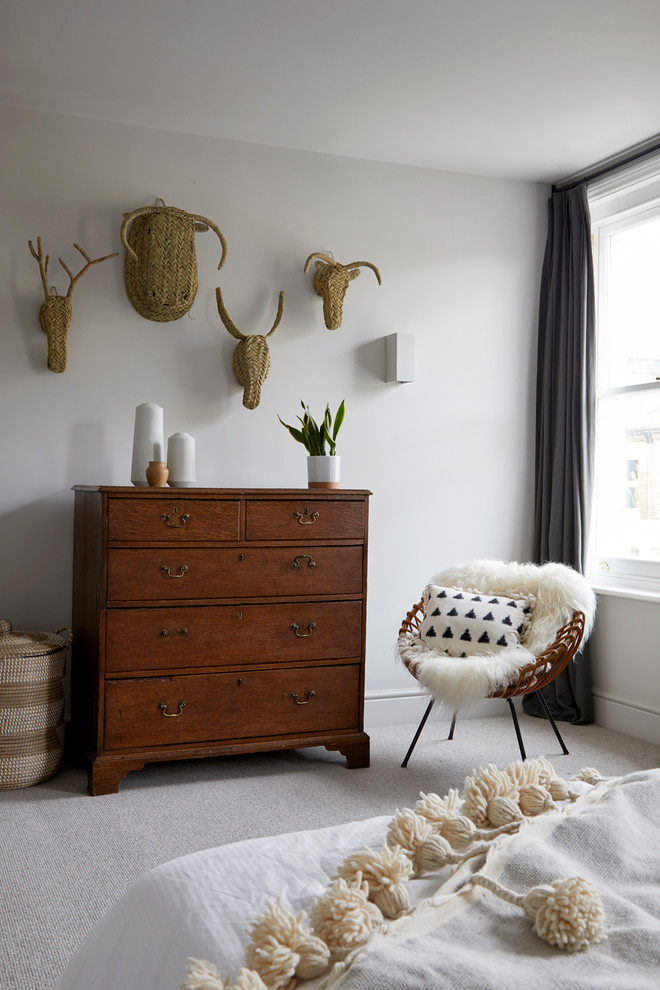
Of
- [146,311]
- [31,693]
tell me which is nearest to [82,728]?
[31,693]

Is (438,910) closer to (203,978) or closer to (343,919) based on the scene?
(343,919)

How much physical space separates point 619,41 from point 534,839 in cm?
274

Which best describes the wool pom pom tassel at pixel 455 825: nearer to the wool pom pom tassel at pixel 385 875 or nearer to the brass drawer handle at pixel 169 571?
the wool pom pom tassel at pixel 385 875

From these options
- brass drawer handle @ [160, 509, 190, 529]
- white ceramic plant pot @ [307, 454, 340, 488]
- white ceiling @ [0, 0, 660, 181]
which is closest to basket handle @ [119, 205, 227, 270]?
white ceiling @ [0, 0, 660, 181]

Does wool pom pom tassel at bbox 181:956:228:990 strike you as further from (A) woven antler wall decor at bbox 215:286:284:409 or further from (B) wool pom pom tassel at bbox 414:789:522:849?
(A) woven antler wall decor at bbox 215:286:284:409

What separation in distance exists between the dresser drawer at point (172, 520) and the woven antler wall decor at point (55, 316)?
2.53ft

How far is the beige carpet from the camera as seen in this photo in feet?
6.80

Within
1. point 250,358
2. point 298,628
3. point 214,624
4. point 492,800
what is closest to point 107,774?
point 214,624

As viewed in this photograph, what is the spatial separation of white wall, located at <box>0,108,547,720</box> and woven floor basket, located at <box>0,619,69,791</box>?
1.24ft

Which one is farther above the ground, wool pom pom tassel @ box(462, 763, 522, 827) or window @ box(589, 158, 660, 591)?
window @ box(589, 158, 660, 591)

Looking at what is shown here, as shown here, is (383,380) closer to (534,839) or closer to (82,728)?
(82,728)

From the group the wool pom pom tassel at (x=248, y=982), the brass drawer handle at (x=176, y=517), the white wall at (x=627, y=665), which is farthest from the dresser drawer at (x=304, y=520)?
the wool pom pom tassel at (x=248, y=982)

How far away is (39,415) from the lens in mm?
3367

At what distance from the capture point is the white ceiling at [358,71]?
269cm
